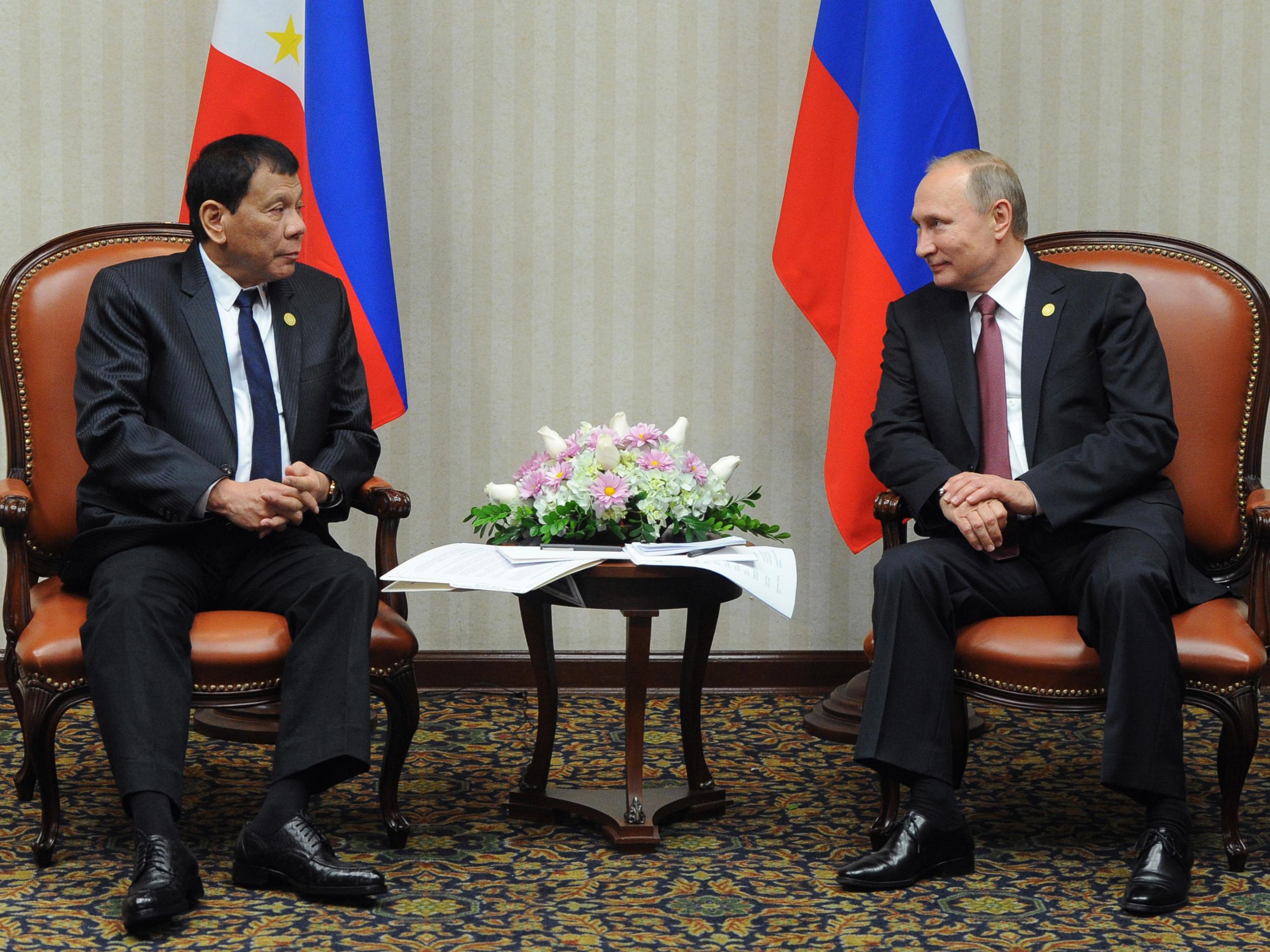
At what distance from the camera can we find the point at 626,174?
420 cm

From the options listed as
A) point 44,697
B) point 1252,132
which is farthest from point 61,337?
point 1252,132

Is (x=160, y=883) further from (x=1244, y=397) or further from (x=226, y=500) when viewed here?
(x=1244, y=397)

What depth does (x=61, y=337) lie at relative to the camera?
3.15 m

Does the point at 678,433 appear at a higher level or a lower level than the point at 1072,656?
higher

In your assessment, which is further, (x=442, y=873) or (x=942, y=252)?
(x=942, y=252)

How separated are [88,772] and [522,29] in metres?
2.38

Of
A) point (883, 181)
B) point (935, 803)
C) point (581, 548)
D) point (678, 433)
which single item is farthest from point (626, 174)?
point (935, 803)

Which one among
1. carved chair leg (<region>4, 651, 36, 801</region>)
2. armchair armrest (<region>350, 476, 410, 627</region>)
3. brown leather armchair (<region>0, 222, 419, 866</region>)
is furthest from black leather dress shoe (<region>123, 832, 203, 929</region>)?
armchair armrest (<region>350, 476, 410, 627</region>)

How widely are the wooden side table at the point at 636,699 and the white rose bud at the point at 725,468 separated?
262 millimetres

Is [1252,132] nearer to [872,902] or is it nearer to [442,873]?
[872,902]

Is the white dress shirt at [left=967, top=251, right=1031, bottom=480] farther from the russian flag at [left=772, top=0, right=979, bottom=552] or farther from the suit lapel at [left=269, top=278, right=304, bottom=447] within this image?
the suit lapel at [left=269, top=278, right=304, bottom=447]

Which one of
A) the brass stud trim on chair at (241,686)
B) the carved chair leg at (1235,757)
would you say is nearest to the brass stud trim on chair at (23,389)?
the brass stud trim on chair at (241,686)

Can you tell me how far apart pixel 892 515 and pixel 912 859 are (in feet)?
2.48

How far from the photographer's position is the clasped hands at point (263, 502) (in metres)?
2.83
